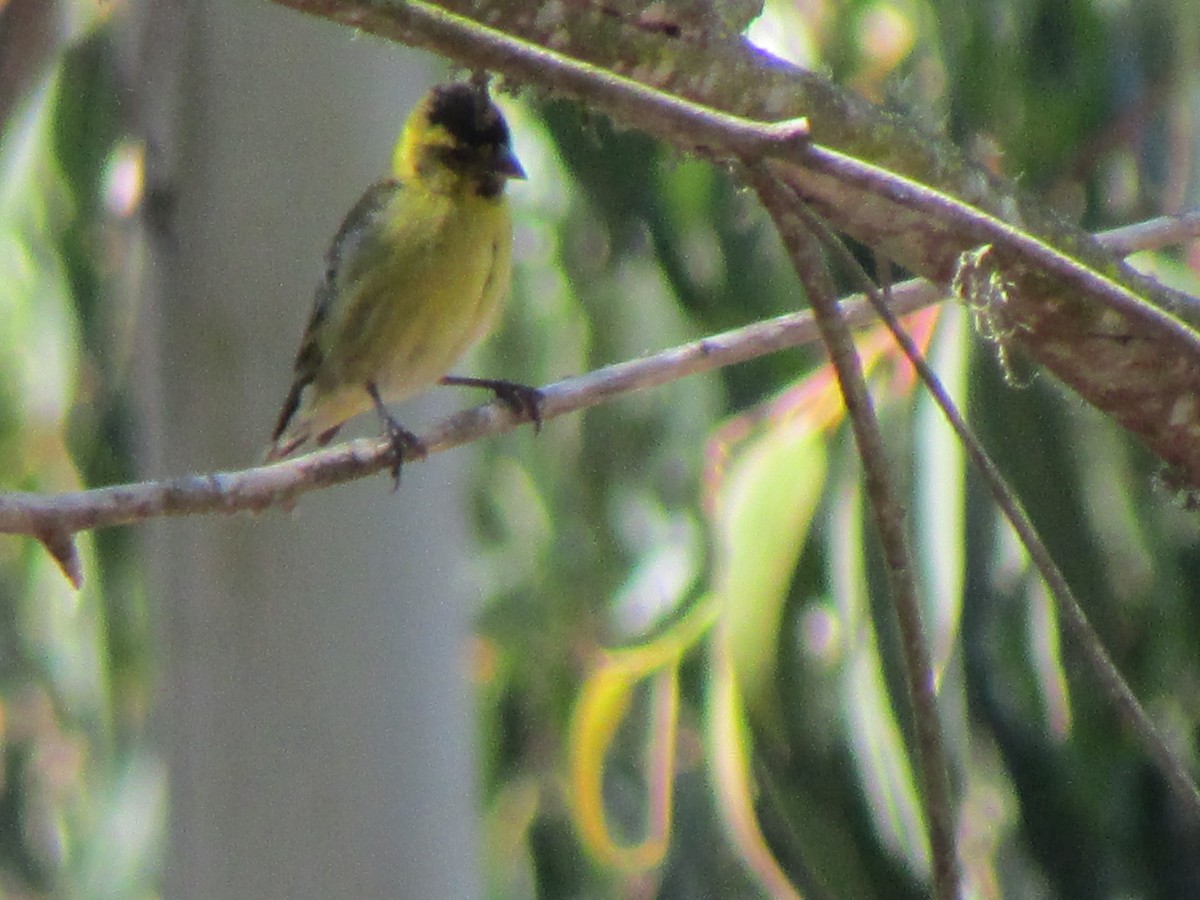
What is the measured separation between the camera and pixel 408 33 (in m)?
0.82

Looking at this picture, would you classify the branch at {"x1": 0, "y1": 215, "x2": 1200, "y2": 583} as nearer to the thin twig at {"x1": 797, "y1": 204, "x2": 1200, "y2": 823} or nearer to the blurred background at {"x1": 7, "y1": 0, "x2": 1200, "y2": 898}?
the blurred background at {"x1": 7, "y1": 0, "x2": 1200, "y2": 898}

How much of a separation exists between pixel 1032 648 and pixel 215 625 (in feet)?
3.31

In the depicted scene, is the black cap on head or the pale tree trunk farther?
the black cap on head

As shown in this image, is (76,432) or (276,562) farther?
(76,432)

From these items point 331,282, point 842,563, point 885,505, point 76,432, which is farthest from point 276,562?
point 76,432

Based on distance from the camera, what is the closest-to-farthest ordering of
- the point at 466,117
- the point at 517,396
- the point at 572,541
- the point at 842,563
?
the point at 517,396 → the point at 842,563 → the point at 466,117 → the point at 572,541

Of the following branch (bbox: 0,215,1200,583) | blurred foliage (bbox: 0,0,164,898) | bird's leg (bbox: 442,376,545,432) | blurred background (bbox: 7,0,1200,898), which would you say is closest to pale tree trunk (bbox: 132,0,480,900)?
blurred background (bbox: 7,0,1200,898)

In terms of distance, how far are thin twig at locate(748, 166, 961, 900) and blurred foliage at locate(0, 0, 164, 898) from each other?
5.58ft

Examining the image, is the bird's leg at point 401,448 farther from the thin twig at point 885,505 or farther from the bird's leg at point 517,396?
the thin twig at point 885,505

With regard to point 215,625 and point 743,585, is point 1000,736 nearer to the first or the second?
point 743,585

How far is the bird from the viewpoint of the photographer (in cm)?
209

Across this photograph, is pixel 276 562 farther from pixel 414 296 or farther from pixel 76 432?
pixel 76 432

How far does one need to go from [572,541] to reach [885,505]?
2219 millimetres

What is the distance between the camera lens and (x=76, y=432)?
2748mm
